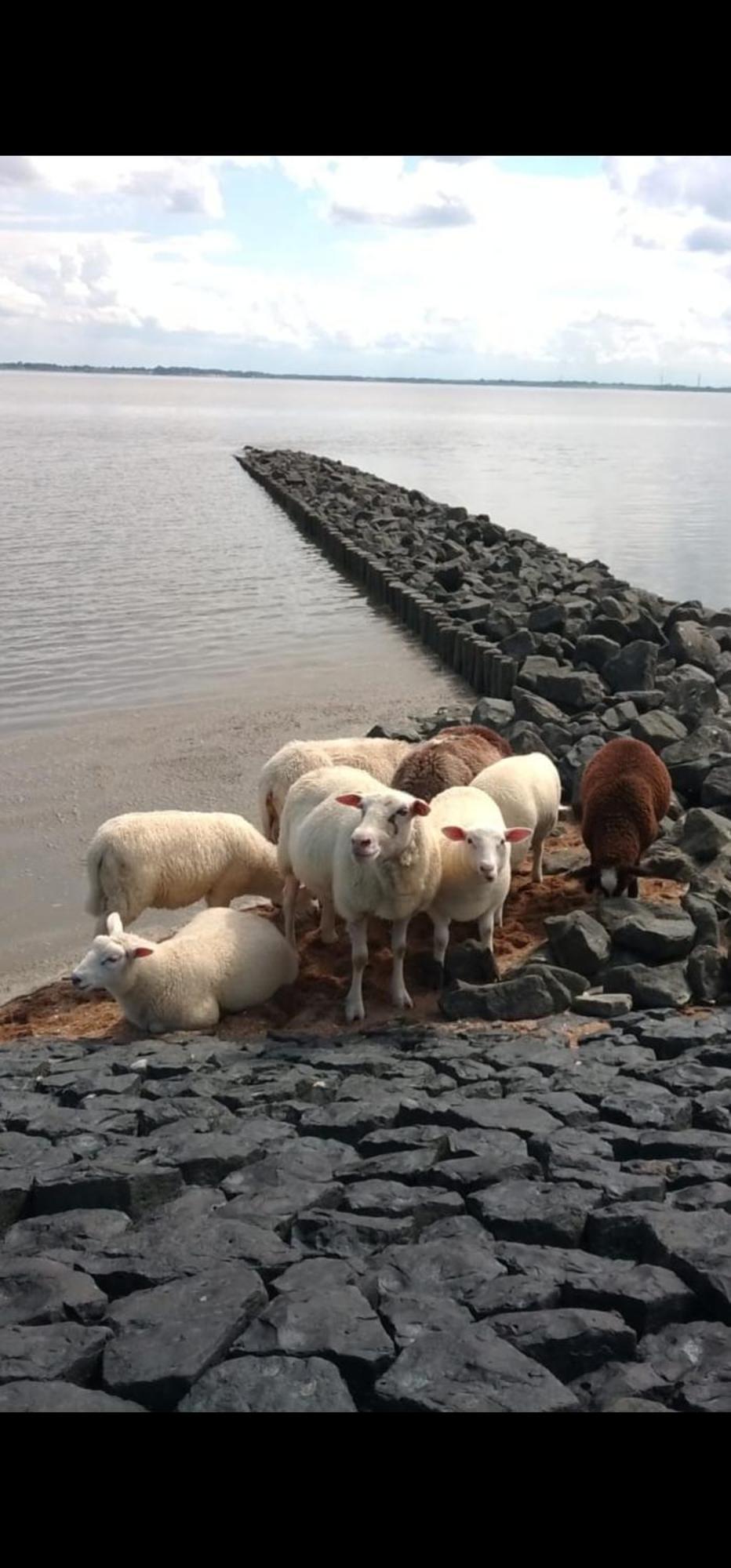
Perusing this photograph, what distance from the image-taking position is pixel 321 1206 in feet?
16.5

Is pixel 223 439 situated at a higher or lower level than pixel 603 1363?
higher

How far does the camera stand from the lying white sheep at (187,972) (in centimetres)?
762

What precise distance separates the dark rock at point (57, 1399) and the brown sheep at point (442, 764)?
5942mm

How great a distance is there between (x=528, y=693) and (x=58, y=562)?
1929 cm

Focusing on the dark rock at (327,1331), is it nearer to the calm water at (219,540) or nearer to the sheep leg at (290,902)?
the sheep leg at (290,902)

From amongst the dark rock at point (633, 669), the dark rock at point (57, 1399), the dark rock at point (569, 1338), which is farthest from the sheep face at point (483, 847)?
the dark rock at point (633, 669)

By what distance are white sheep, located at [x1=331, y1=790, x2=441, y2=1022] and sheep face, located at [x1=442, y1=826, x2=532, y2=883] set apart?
17 centimetres

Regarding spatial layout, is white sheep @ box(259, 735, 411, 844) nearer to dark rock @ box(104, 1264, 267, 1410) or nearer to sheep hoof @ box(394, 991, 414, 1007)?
sheep hoof @ box(394, 991, 414, 1007)

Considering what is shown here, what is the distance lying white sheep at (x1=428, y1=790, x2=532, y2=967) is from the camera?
7.93 meters

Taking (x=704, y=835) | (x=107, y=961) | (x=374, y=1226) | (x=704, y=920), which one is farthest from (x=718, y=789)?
(x=374, y=1226)

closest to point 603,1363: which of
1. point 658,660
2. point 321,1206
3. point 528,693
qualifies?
point 321,1206

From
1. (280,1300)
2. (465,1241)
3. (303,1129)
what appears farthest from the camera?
(303,1129)

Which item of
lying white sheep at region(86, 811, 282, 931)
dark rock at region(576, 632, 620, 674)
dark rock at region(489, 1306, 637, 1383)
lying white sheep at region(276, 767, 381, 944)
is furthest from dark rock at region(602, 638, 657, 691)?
dark rock at region(489, 1306, 637, 1383)
